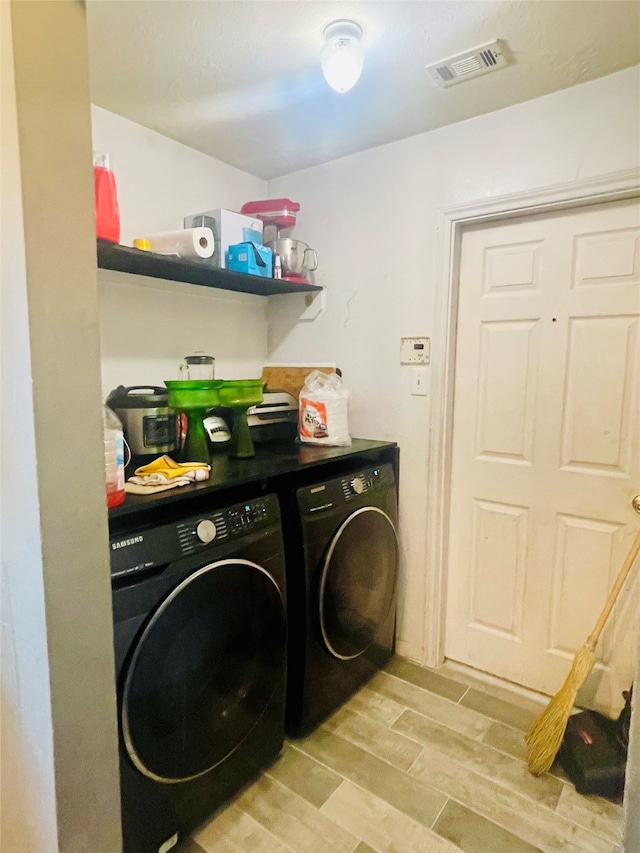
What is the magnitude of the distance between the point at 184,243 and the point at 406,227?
900 millimetres

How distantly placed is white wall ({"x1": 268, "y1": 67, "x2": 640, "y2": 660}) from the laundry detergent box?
0.41 m

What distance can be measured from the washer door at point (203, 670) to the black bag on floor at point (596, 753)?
38.1 inches

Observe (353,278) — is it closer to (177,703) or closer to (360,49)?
(360,49)

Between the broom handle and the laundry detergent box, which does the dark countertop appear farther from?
the broom handle

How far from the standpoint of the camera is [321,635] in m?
1.65

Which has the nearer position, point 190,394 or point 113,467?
point 113,467

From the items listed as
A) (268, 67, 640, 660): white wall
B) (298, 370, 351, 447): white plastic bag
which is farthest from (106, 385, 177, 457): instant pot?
(268, 67, 640, 660): white wall

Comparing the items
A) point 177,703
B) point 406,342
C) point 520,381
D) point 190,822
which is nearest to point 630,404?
point 520,381

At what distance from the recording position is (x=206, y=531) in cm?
126

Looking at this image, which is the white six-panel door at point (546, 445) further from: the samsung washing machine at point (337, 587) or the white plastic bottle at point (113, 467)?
the white plastic bottle at point (113, 467)

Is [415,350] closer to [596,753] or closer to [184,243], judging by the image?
[184,243]

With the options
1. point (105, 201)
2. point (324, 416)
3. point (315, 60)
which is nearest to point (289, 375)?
point (324, 416)

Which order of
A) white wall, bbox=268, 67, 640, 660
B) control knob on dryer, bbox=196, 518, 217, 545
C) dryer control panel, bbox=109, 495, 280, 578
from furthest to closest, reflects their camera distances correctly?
white wall, bbox=268, 67, 640, 660, control knob on dryer, bbox=196, 518, 217, 545, dryer control panel, bbox=109, 495, 280, 578

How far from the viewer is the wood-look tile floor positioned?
1337mm
